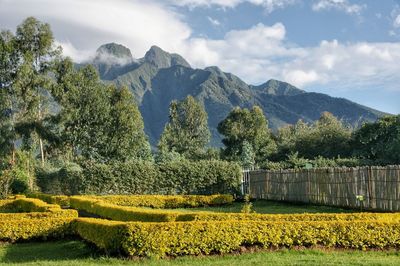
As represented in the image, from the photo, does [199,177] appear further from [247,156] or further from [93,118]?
[247,156]

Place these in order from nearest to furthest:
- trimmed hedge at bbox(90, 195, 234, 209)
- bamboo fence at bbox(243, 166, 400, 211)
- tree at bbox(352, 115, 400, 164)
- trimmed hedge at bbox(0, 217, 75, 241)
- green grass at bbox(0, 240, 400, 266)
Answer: green grass at bbox(0, 240, 400, 266)
trimmed hedge at bbox(0, 217, 75, 241)
bamboo fence at bbox(243, 166, 400, 211)
trimmed hedge at bbox(90, 195, 234, 209)
tree at bbox(352, 115, 400, 164)

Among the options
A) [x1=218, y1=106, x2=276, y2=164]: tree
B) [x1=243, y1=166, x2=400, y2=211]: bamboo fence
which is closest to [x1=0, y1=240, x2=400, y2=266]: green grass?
[x1=243, y1=166, x2=400, y2=211]: bamboo fence

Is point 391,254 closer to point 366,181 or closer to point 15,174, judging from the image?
point 366,181

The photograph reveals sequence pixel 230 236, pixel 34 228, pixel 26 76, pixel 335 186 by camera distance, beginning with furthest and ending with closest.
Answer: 1. pixel 26 76
2. pixel 335 186
3. pixel 34 228
4. pixel 230 236

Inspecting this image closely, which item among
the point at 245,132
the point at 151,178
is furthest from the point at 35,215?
the point at 245,132

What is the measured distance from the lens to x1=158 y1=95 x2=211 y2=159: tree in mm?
80750

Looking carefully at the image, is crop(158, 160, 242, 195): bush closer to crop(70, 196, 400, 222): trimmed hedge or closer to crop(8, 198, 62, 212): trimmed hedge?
crop(8, 198, 62, 212): trimmed hedge

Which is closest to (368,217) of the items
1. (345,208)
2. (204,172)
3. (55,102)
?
(345,208)

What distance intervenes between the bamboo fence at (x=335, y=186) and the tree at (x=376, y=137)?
75.1 ft

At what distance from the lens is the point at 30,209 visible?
2297 cm

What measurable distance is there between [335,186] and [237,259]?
13.6 m

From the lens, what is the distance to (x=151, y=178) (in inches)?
1335

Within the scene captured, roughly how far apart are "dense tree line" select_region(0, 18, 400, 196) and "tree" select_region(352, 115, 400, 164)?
103 mm

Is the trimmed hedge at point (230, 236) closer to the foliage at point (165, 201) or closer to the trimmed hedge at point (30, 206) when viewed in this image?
the trimmed hedge at point (30, 206)
